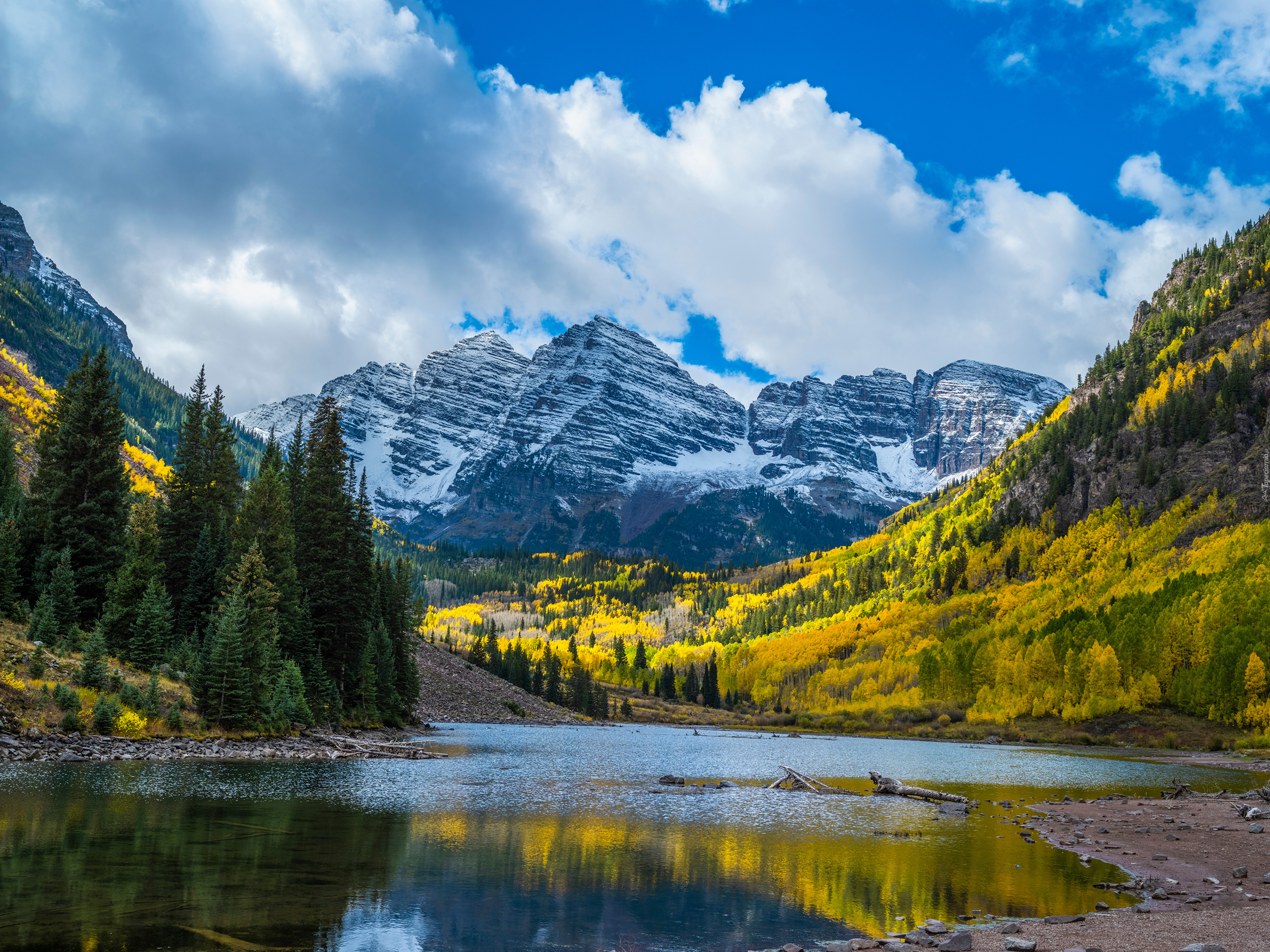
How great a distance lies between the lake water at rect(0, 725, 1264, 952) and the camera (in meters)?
18.4

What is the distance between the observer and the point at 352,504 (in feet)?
287

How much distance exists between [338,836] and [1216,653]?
113 metres

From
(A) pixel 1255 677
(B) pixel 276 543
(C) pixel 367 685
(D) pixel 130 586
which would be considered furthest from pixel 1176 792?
(D) pixel 130 586

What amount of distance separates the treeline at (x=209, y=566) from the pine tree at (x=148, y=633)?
9cm

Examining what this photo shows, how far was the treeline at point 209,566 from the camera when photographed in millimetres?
57906

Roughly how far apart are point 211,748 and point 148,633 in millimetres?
9746

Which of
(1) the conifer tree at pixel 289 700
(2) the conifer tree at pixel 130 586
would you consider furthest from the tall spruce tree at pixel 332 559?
(2) the conifer tree at pixel 130 586

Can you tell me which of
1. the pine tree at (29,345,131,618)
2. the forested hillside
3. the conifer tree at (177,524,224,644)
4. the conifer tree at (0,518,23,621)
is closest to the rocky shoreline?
the conifer tree at (177,524,224,644)

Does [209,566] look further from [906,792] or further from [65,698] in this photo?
[906,792]

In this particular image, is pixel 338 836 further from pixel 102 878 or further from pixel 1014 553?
pixel 1014 553

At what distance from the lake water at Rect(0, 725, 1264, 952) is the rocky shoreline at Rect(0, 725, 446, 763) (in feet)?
9.13

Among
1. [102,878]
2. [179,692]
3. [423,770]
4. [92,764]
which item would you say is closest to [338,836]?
[102,878]

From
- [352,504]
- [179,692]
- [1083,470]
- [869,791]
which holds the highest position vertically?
[1083,470]

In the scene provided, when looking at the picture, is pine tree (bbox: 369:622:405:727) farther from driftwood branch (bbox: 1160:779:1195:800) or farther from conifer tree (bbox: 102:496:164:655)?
driftwood branch (bbox: 1160:779:1195:800)
